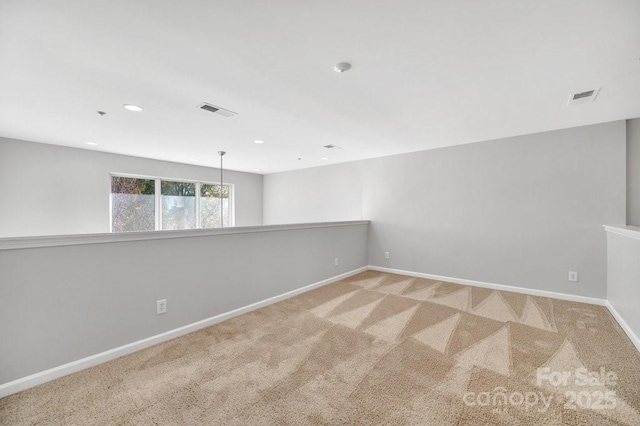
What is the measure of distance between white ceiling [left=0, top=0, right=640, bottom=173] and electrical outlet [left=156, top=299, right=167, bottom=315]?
6.42 ft

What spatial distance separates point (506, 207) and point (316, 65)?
3.49 meters

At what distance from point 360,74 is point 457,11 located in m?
0.81

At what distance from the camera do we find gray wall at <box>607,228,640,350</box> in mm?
2289

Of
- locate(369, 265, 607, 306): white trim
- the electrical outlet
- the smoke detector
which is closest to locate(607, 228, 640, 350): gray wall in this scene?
locate(369, 265, 607, 306): white trim

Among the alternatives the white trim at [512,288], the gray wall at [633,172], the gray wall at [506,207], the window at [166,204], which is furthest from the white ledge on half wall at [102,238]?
the gray wall at [633,172]

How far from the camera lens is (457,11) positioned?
1.44 meters

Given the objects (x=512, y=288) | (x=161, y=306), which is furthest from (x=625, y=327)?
(x=161, y=306)

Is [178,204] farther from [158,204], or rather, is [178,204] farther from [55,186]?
[55,186]

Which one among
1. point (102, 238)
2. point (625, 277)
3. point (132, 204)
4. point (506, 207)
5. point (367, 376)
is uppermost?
point (132, 204)

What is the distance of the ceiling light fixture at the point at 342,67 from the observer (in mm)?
1963

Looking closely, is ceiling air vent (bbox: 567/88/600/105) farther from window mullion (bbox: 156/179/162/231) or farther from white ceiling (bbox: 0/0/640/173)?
window mullion (bbox: 156/179/162/231)

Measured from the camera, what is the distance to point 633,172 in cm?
309

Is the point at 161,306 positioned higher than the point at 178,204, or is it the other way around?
the point at 178,204

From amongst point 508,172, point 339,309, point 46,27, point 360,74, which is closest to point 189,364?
point 339,309
